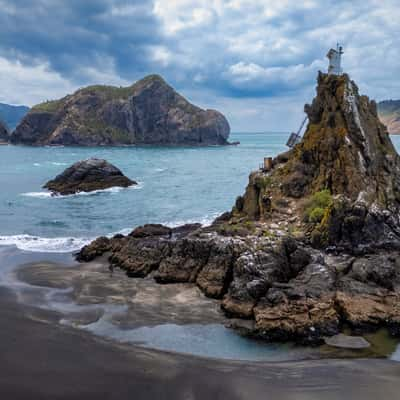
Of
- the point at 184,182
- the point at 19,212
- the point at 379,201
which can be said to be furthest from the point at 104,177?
the point at 379,201

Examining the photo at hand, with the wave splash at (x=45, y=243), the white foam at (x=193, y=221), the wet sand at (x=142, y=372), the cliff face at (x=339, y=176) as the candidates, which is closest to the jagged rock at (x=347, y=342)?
the wet sand at (x=142, y=372)

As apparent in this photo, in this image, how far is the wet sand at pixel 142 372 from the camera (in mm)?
13883

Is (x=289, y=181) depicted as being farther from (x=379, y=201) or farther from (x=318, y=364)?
(x=318, y=364)

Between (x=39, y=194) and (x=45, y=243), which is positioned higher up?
(x=39, y=194)

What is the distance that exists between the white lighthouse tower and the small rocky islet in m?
0.88

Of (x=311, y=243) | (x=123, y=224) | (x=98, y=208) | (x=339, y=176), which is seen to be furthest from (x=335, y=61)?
(x=98, y=208)

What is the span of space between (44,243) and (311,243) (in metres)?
18.9

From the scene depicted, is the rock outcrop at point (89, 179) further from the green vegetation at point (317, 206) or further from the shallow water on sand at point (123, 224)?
the green vegetation at point (317, 206)

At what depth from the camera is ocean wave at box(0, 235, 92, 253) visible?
2978 cm

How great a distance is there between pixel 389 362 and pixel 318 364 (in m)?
2.63

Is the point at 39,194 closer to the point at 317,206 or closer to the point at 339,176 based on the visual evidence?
the point at 317,206

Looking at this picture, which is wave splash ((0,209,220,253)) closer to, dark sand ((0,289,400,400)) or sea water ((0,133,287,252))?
sea water ((0,133,287,252))

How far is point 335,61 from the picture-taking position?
104 ft

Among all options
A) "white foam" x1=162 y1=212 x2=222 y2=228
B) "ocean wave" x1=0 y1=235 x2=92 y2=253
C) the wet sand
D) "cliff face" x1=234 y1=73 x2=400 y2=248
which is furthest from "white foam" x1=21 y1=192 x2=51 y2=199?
the wet sand
